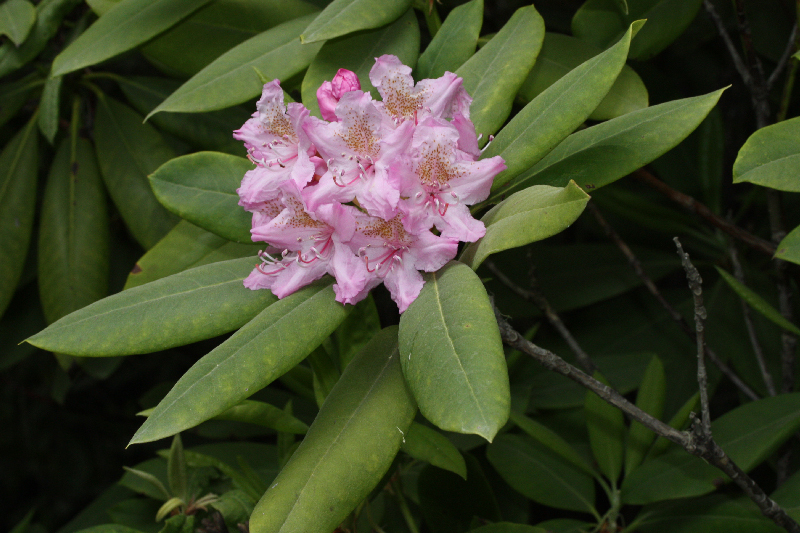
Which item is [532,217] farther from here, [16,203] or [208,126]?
[16,203]

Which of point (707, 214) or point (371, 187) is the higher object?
point (371, 187)

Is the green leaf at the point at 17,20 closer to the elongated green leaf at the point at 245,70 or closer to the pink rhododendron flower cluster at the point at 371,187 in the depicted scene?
the elongated green leaf at the point at 245,70

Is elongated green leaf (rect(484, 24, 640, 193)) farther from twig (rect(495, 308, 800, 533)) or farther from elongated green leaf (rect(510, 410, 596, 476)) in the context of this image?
elongated green leaf (rect(510, 410, 596, 476))

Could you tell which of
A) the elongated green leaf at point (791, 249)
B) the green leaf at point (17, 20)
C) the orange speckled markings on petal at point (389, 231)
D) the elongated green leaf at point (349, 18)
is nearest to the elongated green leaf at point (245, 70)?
the elongated green leaf at point (349, 18)

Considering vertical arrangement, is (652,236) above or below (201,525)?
below

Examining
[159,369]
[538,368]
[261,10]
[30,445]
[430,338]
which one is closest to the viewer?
[430,338]

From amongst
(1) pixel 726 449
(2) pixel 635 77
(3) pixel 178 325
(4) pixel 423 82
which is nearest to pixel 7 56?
(3) pixel 178 325

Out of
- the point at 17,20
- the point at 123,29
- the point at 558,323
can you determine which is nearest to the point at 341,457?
the point at 558,323

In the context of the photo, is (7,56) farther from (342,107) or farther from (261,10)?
(342,107)
